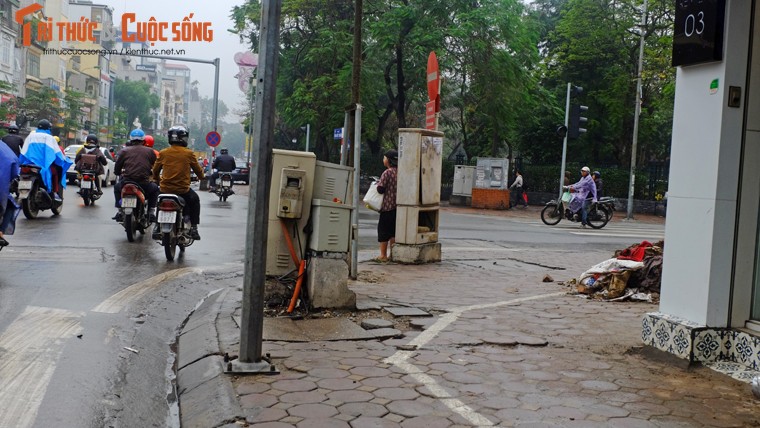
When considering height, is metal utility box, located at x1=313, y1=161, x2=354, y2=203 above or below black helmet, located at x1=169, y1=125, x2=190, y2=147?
below

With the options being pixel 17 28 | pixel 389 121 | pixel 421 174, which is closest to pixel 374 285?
pixel 421 174

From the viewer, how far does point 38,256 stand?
8.70m

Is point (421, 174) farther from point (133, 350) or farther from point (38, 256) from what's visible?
point (133, 350)

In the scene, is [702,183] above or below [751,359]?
above

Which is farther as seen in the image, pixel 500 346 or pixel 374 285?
pixel 374 285

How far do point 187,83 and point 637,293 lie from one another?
199 metres

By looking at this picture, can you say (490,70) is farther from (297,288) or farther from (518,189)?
(297,288)

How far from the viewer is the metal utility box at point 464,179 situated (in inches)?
1203

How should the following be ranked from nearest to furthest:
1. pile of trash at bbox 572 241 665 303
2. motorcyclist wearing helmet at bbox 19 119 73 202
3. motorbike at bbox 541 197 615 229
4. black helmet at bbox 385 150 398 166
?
1. pile of trash at bbox 572 241 665 303
2. black helmet at bbox 385 150 398 166
3. motorcyclist wearing helmet at bbox 19 119 73 202
4. motorbike at bbox 541 197 615 229

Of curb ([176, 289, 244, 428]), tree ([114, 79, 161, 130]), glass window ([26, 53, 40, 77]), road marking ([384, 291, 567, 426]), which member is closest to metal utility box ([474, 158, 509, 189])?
road marking ([384, 291, 567, 426])

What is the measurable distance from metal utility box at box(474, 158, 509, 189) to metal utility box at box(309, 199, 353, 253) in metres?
23.3

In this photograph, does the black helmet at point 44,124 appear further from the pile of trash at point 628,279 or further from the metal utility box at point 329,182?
the pile of trash at point 628,279

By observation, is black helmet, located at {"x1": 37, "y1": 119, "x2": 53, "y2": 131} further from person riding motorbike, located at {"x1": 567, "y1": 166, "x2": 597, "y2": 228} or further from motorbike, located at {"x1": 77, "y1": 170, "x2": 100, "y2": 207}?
person riding motorbike, located at {"x1": 567, "y1": 166, "x2": 597, "y2": 228}

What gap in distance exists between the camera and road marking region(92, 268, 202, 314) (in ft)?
20.5
